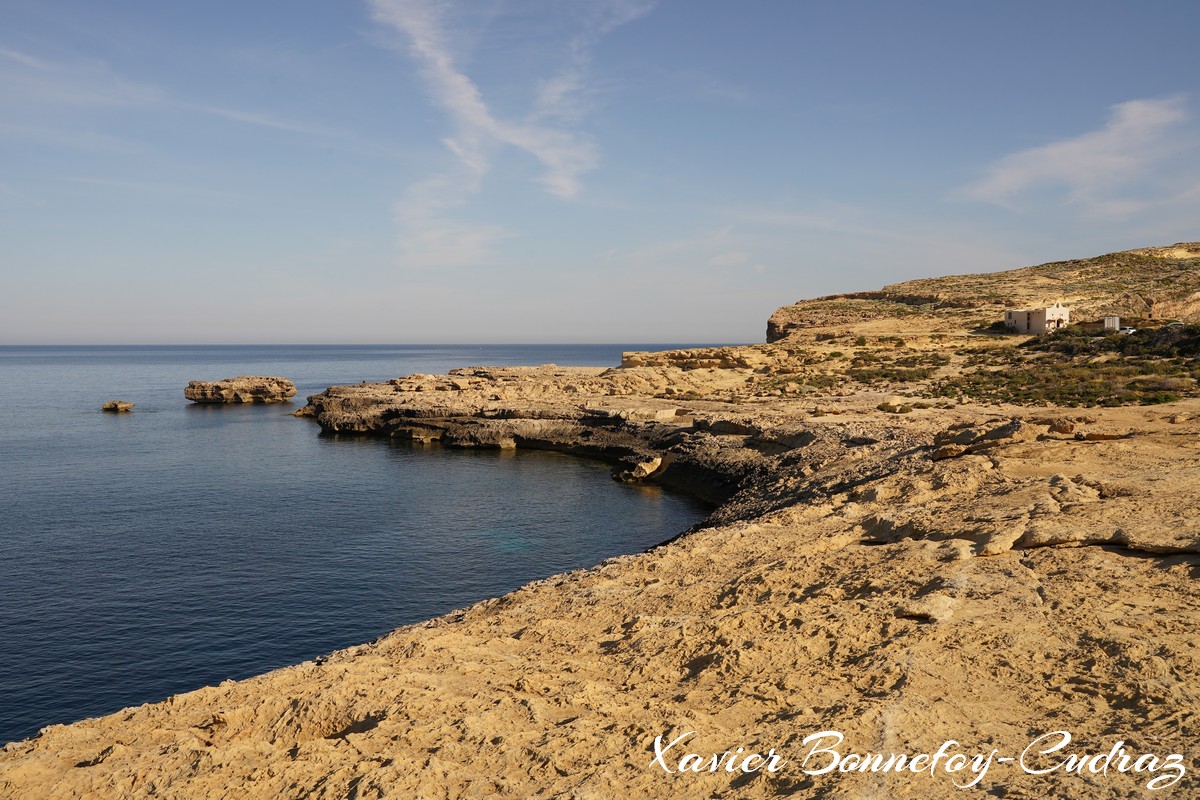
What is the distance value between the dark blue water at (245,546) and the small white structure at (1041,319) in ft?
144

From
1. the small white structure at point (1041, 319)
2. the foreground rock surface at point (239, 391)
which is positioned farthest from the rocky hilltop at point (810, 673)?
the foreground rock surface at point (239, 391)

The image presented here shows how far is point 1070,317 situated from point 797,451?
156 feet

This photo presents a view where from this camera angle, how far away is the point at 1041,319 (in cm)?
6944

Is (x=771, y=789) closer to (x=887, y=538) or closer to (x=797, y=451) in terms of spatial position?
(x=887, y=538)

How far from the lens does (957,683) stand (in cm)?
1063

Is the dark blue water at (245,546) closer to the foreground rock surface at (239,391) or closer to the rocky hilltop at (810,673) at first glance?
the rocky hilltop at (810,673)

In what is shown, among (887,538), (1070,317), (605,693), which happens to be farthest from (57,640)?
(1070,317)

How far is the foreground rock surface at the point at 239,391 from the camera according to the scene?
103125mm

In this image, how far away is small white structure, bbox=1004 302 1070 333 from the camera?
6912 cm

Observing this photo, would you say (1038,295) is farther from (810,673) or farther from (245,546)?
(810,673)

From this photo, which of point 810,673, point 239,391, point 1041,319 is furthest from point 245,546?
point 239,391

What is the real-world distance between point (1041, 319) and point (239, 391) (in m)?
92.6

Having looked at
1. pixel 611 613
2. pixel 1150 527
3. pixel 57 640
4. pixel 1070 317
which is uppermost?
pixel 1070 317

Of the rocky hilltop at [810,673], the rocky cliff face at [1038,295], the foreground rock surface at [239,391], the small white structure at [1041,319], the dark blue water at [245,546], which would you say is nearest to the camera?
the rocky hilltop at [810,673]
